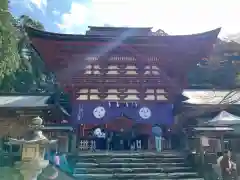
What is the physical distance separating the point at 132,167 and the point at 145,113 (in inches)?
172

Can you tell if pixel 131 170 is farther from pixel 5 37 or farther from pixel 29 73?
pixel 29 73

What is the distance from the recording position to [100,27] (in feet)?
74.8

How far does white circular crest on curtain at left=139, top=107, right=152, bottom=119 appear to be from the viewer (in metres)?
14.8

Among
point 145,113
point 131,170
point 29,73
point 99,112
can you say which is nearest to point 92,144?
point 99,112

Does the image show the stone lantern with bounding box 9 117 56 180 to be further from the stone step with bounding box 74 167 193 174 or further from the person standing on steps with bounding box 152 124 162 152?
the person standing on steps with bounding box 152 124 162 152

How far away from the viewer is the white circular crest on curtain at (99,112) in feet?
48.2

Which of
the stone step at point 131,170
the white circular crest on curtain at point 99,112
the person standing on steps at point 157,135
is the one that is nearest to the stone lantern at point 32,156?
the stone step at point 131,170

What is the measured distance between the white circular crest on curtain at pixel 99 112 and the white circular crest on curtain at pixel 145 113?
206 centimetres

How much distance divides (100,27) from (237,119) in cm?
1440

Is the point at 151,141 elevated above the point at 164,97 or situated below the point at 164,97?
below

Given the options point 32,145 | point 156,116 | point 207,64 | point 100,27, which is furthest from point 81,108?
point 207,64

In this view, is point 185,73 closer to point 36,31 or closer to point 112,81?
point 112,81

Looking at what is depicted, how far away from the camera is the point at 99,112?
14758 mm

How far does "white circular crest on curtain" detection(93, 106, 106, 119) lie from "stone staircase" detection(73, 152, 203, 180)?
3072mm
